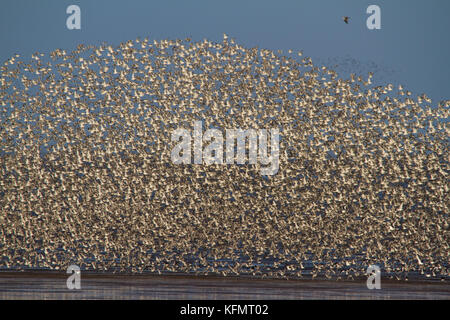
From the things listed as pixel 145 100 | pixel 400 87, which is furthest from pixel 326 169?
pixel 145 100

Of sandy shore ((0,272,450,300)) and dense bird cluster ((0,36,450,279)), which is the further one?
dense bird cluster ((0,36,450,279))

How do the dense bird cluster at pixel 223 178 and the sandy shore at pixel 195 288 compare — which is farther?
the dense bird cluster at pixel 223 178

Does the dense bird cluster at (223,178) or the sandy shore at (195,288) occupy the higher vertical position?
A: the dense bird cluster at (223,178)
